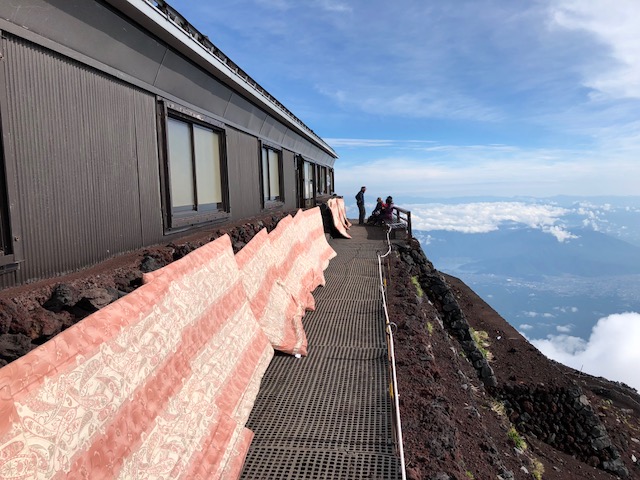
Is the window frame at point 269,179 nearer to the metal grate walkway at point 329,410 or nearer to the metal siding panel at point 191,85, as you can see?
the metal siding panel at point 191,85

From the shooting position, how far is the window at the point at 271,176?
1298 cm

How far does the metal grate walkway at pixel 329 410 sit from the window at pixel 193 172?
2841mm

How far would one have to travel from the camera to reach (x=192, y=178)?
25.1 ft

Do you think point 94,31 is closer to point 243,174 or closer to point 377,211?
point 243,174

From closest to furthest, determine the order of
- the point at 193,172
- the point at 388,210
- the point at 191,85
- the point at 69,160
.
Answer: the point at 69,160 < the point at 191,85 < the point at 193,172 < the point at 388,210

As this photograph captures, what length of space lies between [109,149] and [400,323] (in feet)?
17.8

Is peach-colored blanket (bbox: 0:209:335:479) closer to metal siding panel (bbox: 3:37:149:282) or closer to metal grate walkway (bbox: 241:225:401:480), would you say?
metal grate walkway (bbox: 241:225:401:480)

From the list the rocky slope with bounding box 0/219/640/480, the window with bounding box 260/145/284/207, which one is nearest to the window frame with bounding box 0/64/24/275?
the rocky slope with bounding box 0/219/640/480

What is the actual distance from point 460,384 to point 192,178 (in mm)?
6160

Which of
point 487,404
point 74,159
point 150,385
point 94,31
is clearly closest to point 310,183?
point 487,404

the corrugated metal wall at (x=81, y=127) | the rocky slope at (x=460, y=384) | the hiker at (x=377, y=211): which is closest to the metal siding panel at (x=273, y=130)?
the rocky slope at (x=460, y=384)

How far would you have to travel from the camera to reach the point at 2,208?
139 inches

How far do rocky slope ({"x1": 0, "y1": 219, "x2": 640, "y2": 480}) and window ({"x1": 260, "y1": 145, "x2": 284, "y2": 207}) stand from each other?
1209mm

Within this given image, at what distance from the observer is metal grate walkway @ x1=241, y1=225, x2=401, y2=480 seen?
134 inches
